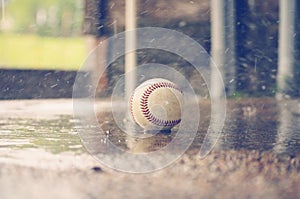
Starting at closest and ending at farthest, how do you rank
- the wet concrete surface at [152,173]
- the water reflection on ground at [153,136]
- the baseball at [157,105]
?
the wet concrete surface at [152,173] < the water reflection on ground at [153,136] < the baseball at [157,105]

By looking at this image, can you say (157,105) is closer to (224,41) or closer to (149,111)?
(149,111)

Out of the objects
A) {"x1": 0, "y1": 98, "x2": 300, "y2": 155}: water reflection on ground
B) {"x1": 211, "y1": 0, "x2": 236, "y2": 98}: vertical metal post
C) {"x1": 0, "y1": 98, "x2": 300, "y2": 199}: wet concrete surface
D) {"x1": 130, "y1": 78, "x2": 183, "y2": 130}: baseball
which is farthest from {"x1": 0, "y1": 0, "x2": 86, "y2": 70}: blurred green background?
{"x1": 130, "y1": 78, "x2": 183, "y2": 130}: baseball

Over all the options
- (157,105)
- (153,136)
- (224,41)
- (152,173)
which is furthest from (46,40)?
(152,173)

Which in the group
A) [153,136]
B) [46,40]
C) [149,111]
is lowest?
[153,136]

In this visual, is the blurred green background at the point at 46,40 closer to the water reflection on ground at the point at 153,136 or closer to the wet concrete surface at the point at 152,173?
the water reflection on ground at the point at 153,136

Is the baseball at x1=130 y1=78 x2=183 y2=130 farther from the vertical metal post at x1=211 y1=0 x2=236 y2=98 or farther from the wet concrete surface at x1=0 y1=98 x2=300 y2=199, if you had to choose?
the vertical metal post at x1=211 y1=0 x2=236 y2=98

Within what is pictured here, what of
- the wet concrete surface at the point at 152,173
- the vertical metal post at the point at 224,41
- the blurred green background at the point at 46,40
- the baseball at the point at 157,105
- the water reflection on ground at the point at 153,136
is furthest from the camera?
the blurred green background at the point at 46,40

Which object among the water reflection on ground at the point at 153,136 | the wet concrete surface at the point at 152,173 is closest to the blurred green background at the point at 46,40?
the water reflection on ground at the point at 153,136

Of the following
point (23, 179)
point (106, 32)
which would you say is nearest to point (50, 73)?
point (106, 32)
